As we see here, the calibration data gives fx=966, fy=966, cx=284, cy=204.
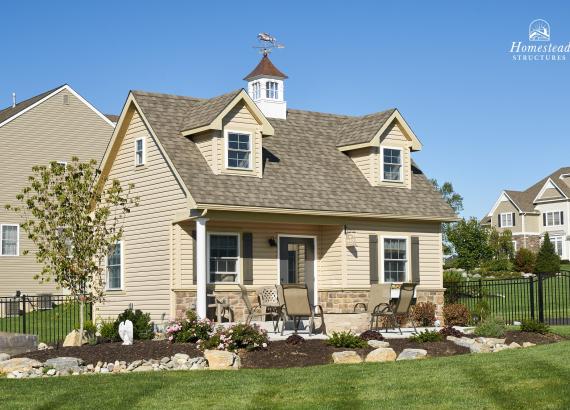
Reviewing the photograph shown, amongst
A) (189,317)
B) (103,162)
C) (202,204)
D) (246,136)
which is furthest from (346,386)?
(103,162)

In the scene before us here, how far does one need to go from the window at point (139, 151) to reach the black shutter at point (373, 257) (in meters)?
6.32

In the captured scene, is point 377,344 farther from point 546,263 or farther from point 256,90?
point 546,263

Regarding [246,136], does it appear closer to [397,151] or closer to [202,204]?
[202,204]

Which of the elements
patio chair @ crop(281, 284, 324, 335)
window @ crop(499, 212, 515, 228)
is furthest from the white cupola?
window @ crop(499, 212, 515, 228)

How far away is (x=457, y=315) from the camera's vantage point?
83.7 ft

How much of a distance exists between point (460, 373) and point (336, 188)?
12.1m

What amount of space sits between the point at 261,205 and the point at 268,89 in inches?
243

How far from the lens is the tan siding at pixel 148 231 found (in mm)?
23266

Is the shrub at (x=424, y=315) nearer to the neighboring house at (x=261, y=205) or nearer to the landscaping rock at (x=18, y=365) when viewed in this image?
the neighboring house at (x=261, y=205)

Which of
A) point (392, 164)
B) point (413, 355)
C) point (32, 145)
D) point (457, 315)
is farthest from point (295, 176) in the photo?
point (32, 145)

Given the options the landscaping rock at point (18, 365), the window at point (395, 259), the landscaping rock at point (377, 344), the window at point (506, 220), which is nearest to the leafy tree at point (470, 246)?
the window at point (506, 220)

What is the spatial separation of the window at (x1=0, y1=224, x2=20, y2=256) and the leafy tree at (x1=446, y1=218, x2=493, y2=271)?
1138 inches

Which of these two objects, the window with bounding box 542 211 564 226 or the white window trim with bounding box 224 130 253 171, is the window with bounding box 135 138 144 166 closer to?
the white window trim with bounding box 224 130 253 171

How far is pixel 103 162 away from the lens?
2617 centimetres
